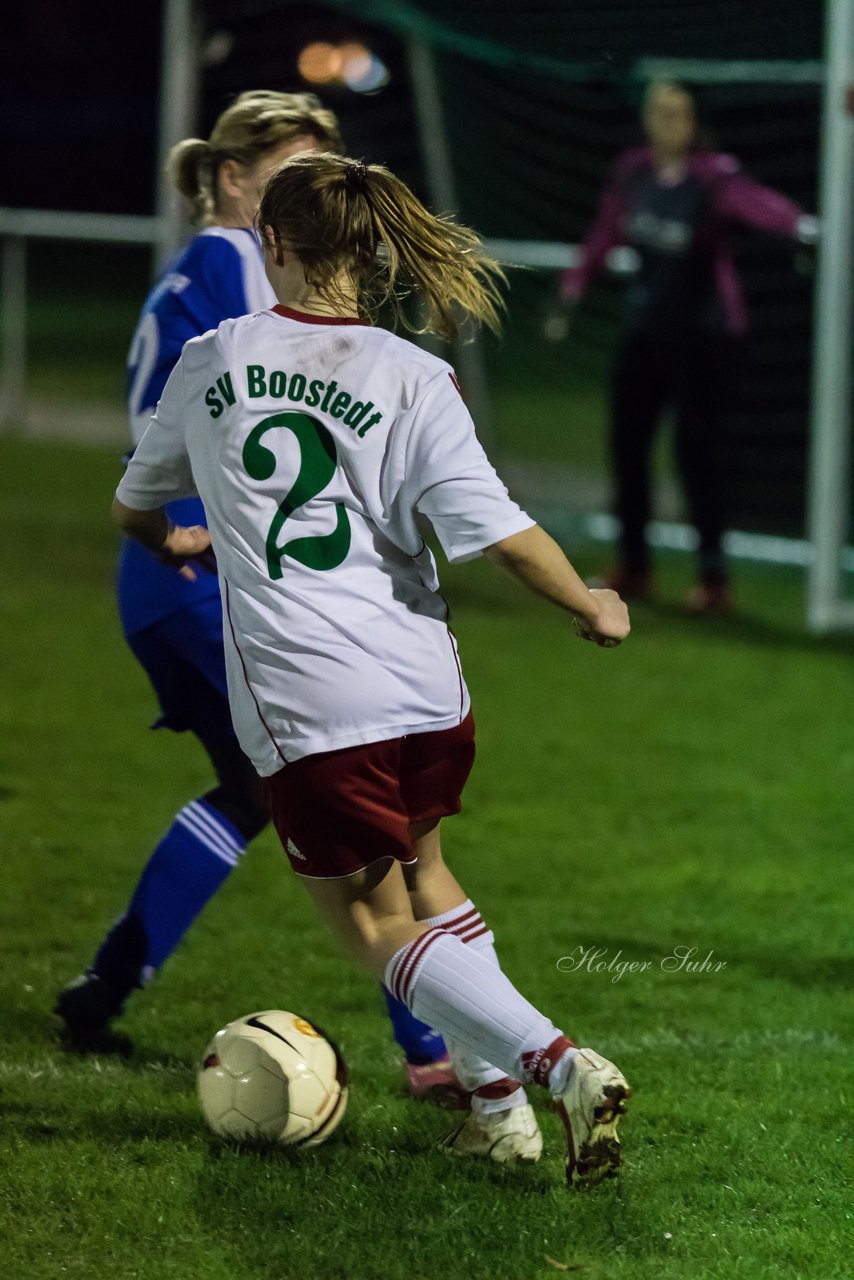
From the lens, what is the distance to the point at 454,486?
9.62 ft

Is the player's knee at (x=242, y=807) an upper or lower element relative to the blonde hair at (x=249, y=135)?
lower

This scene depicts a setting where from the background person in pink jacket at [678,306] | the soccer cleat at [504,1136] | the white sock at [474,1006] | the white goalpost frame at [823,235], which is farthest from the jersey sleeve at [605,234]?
the white sock at [474,1006]

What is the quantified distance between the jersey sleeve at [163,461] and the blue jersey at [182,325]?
49 centimetres

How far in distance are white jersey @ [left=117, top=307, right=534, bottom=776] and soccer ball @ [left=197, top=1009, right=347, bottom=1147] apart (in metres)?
0.64

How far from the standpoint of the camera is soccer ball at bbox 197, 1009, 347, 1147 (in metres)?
3.40

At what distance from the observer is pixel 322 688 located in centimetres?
302

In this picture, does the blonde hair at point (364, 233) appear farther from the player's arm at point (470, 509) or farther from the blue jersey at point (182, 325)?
the blue jersey at point (182, 325)

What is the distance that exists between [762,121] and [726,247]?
130 inches

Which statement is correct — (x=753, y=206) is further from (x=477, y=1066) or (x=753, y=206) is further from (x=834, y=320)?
(x=477, y=1066)

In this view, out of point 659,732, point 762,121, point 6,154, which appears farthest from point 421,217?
point 6,154

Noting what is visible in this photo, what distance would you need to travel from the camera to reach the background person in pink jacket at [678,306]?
8805mm

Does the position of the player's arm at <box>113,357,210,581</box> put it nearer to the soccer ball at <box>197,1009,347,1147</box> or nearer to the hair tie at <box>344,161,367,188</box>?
the hair tie at <box>344,161,367,188</box>

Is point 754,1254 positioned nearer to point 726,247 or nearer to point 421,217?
point 421,217

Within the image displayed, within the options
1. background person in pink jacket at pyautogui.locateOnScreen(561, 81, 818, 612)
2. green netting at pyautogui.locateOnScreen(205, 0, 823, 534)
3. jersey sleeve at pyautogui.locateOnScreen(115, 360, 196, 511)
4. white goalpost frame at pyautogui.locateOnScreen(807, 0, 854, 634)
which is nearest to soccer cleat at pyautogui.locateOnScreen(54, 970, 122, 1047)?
jersey sleeve at pyautogui.locateOnScreen(115, 360, 196, 511)
